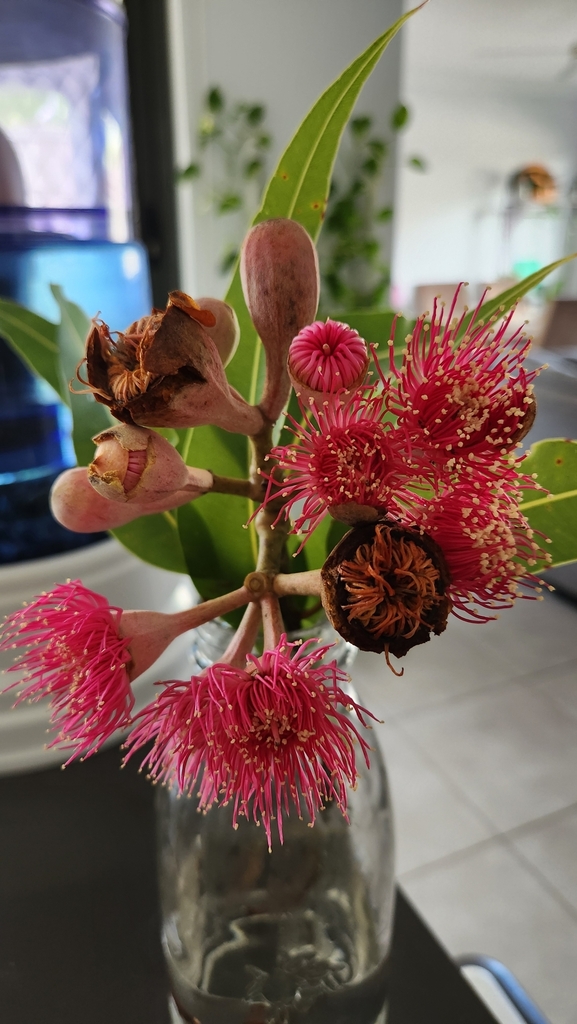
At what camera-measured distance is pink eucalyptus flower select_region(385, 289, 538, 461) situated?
0.65ft

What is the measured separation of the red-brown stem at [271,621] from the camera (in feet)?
0.79

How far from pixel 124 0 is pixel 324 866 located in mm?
1343

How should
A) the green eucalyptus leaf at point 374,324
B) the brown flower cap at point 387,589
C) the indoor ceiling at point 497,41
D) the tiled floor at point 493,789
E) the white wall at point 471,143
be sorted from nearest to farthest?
the brown flower cap at point 387,589 → the green eucalyptus leaf at point 374,324 → the tiled floor at point 493,789 → the indoor ceiling at point 497,41 → the white wall at point 471,143

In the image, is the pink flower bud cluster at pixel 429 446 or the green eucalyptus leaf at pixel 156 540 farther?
the green eucalyptus leaf at pixel 156 540

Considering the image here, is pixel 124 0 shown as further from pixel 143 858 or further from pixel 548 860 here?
pixel 548 860

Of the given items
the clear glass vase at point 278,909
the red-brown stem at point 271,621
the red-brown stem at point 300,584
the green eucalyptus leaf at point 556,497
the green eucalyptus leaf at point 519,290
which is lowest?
the clear glass vase at point 278,909

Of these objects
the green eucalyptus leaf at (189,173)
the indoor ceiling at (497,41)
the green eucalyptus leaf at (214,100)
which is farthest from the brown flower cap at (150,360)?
the indoor ceiling at (497,41)

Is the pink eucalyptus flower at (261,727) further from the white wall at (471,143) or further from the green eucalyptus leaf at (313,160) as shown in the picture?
the white wall at (471,143)

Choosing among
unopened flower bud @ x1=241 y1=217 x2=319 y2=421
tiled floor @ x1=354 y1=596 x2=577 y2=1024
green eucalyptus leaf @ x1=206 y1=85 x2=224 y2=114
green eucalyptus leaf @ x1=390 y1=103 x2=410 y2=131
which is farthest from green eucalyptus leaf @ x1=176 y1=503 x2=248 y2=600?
green eucalyptus leaf @ x1=390 y1=103 x2=410 y2=131

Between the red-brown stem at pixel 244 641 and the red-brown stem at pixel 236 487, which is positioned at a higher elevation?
the red-brown stem at pixel 236 487

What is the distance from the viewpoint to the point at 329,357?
194 mm

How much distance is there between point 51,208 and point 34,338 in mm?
295

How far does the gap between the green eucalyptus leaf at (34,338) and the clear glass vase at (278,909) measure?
0.18 meters

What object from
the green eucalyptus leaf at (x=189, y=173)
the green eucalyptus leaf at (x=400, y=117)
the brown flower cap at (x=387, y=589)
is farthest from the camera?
the green eucalyptus leaf at (x=400, y=117)
